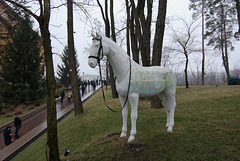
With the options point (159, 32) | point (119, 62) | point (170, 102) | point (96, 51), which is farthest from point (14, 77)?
point (170, 102)

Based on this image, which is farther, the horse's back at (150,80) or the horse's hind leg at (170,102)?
the horse's hind leg at (170,102)

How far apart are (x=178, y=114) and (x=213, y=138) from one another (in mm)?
2299

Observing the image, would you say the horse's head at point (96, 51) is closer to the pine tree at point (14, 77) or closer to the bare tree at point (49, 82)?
the bare tree at point (49, 82)

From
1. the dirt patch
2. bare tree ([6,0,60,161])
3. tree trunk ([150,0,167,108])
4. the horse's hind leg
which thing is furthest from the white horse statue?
tree trunk ([150,0,167,108])

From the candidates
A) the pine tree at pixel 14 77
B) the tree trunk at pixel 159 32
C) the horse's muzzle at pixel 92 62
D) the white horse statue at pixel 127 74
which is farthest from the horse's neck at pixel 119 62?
the pine tree at pixel 14 77

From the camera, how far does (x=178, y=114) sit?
19.9ft

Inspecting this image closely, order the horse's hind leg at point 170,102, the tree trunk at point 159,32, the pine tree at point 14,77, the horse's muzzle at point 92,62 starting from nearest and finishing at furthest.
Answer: the horse's muzzle at point 92,62 < the horse's hind leg at point 170,102 < the tree trunk at point 159,32 < the pine tree at point 14,77

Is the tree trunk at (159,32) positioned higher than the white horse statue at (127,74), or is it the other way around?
the tree trunk at (159,32)

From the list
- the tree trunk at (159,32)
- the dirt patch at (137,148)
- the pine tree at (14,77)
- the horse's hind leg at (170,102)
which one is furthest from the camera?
the pine tree at (14,77)

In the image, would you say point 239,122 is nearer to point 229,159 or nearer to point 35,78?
point 229,159

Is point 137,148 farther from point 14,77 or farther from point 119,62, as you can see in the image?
point 14,77

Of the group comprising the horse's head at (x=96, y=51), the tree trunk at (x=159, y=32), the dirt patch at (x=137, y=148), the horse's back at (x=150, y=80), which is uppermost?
the tree trunk at (x=159, y=32)

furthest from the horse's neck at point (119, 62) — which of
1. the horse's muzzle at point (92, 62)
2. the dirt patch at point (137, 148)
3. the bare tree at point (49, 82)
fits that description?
the dirt patch at point (137, 148)

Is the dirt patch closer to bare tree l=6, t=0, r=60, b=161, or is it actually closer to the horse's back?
Answer: the horse's back
